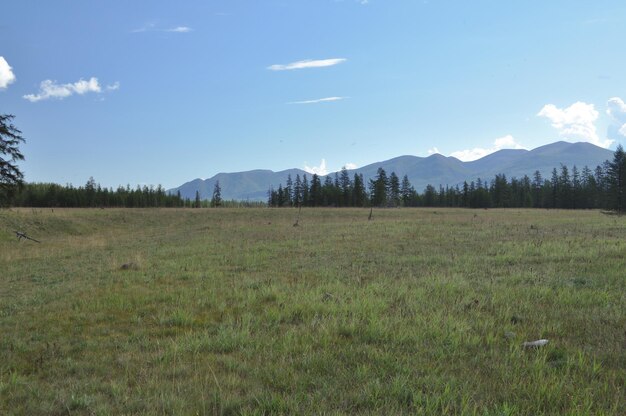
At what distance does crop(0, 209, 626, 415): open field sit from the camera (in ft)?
14.6

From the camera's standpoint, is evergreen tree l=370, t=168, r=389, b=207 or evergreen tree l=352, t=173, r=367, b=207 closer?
evergreen tree l=370, t=168, r=389, b=207

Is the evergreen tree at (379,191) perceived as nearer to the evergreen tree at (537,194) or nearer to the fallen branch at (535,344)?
the evergreen tree at (537,194)

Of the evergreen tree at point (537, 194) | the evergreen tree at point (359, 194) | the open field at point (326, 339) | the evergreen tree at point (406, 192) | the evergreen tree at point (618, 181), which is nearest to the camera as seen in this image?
the open field at point (326, 339)

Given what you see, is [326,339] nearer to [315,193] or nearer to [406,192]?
[315,193]

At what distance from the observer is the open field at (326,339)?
14.6 ft

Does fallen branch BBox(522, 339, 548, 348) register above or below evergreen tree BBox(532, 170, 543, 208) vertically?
below

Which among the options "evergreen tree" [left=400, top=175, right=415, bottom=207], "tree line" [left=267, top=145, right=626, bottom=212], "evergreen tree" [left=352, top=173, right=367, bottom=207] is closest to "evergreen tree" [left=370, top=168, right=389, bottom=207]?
"tree line" [left=267, top=145, right=626, bottom=212]

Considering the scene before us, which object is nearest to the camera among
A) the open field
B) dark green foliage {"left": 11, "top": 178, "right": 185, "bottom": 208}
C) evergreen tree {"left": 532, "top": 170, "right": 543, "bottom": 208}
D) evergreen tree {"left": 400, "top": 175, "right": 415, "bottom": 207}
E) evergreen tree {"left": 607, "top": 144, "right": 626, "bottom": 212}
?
the open field

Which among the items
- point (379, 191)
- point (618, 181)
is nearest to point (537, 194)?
point (379, 191)

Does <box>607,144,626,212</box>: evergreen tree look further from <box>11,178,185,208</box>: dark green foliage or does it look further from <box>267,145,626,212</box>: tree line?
<box>11,178,185,208</box>: dark green foliage

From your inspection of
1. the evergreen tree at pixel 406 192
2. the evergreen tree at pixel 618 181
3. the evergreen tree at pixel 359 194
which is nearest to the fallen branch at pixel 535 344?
the evergreen tree at pixel 618 181

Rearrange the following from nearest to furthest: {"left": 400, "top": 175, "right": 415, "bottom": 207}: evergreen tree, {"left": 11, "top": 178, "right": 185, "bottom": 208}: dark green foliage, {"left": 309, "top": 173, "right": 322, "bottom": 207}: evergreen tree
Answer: {"left": 11, "top": 178, "right": 185, "bottom": 208}: dark green foliage → {"left": 309, "top": 173, "right": 322, "bottom": 207}: evergreen tree → {"left": 400, "top": 175, "right": 415, "bottom": 207}: evergreen tree

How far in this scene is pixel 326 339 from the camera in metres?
6.34

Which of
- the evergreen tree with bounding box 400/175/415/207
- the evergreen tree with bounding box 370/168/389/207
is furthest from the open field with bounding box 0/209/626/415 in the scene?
the evergreen tree with bounding box 400/175/415/207
